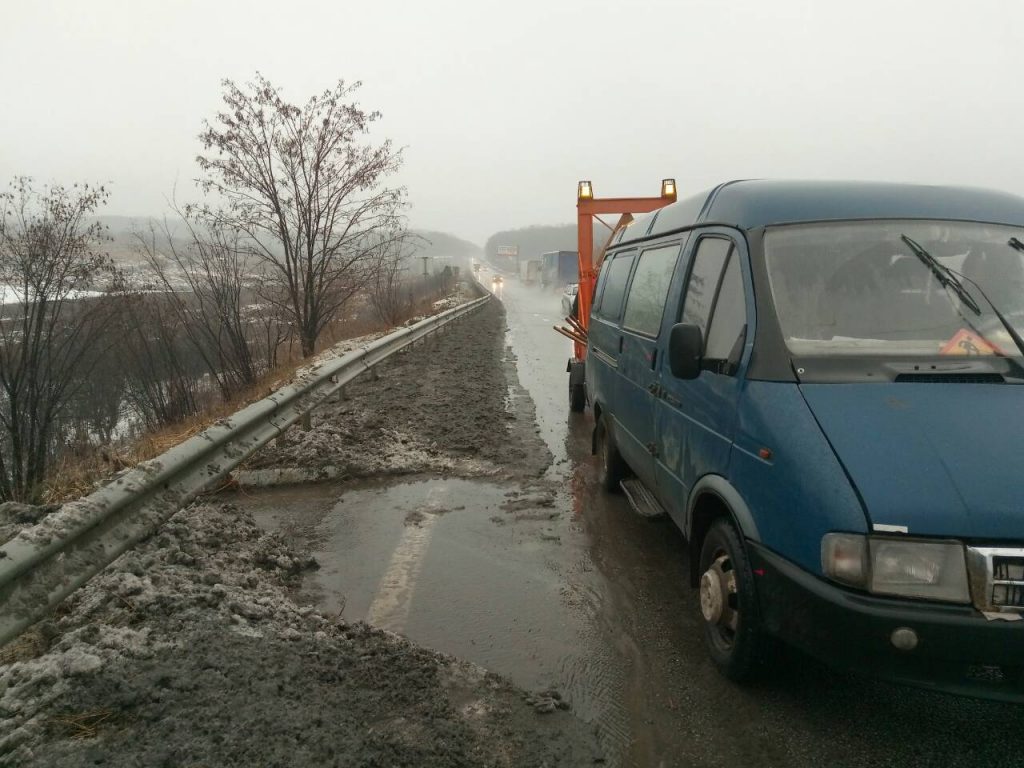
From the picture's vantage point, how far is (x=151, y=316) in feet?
56.5

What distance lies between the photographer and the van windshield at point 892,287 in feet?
10.2

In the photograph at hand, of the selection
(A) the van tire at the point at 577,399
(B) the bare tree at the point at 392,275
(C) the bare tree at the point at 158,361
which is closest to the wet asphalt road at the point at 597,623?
(A) the van tire at the point at 577,399

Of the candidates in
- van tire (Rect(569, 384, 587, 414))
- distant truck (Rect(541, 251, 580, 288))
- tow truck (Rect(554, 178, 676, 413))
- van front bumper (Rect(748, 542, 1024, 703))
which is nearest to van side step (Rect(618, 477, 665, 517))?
van front bumper (Rect(748, 542, 1024, 703))

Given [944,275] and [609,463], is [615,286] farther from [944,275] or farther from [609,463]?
[944,275]

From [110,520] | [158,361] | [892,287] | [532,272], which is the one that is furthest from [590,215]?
[532,272]

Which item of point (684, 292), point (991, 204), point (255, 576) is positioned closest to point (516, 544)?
point (255, 576)

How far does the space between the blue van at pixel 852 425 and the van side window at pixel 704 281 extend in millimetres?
18

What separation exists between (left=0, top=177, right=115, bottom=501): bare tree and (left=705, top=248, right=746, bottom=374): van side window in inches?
548

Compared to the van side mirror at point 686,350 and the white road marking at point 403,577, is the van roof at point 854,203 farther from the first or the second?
the white road marking at point 403,577

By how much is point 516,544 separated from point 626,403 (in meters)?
1.34

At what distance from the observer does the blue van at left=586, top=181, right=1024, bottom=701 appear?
7.72 feet

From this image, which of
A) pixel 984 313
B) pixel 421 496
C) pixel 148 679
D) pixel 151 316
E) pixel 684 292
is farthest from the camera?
pixel 151 316

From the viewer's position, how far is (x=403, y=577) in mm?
4262

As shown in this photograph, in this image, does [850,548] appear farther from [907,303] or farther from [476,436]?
[476,436]
